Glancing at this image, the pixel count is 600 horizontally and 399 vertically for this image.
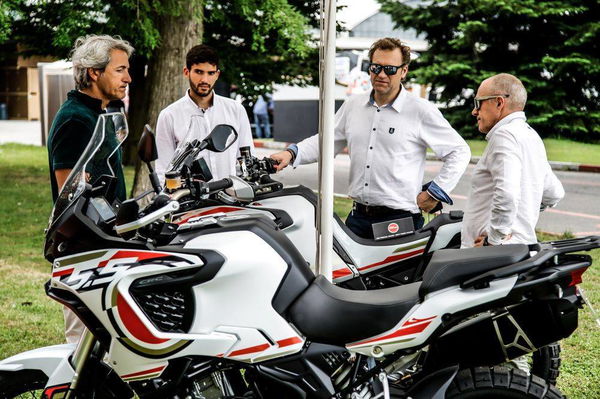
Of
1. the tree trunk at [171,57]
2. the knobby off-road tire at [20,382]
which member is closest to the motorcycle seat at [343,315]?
the knobby off-road tire at [20,382]

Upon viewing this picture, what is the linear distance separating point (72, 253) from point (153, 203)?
0.34 m

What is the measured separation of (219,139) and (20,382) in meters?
1.23

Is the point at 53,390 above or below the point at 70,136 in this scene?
below

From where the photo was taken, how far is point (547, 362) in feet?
11.3

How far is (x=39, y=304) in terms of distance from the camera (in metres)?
6.09

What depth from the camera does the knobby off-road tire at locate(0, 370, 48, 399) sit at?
301cm

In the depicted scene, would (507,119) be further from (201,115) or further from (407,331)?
(201,115)

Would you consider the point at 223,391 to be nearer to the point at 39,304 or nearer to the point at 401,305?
the point at 401,305

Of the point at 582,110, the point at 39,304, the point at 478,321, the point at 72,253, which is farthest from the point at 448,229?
the point at 582,110

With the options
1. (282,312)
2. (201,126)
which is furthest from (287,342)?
(201,126)

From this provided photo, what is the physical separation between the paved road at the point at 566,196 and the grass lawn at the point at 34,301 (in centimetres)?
178

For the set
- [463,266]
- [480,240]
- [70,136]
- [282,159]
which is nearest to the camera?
[463,266]

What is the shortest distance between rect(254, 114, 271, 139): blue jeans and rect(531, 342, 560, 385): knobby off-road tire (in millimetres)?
22709

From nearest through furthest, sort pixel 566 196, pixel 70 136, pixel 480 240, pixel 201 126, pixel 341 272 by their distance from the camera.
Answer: pixel 70 136 < pixel 480 240 < pixel 341 272 < pixel 201 126 < pixel 566 196
